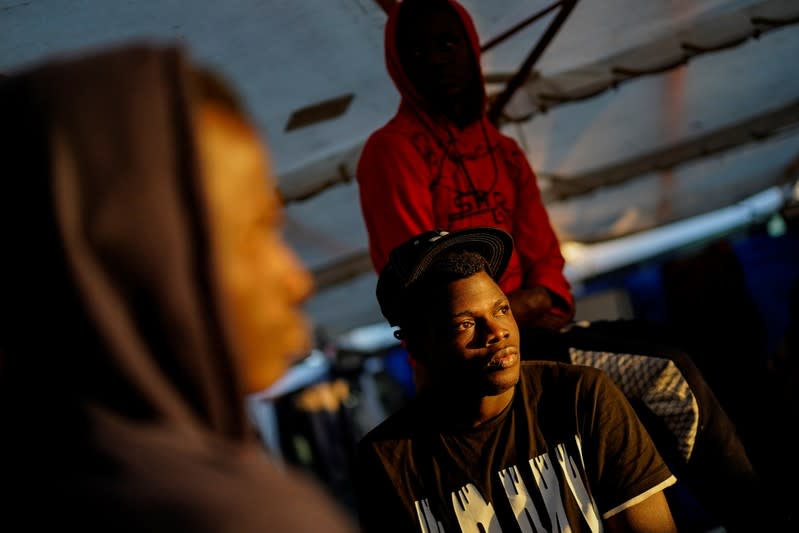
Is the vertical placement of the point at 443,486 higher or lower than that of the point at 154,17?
lower

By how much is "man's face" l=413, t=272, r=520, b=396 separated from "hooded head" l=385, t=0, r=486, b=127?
94 cm

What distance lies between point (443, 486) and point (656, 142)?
5139 mm

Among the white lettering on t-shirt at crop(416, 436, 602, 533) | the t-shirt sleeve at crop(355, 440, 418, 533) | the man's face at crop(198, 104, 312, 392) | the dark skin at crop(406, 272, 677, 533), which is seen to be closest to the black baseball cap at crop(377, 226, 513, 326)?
the dark skin at crop(406, 272, 677, 533)

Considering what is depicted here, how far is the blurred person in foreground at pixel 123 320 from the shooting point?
2.73 feet

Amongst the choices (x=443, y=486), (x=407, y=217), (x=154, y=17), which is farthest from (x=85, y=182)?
(x=154, y=17)

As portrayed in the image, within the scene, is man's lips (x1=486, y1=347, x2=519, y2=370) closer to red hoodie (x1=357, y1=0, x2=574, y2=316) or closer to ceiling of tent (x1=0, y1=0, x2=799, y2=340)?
red hoodie (x1=357, y1=0, x2=574, y2=316)

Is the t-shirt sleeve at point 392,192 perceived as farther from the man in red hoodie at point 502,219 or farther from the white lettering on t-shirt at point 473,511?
the white lettering on t-shirt at point 473,511

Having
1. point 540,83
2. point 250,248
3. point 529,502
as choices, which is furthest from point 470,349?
point 540,83

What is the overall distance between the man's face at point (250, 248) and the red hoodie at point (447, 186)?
1669 millimetres

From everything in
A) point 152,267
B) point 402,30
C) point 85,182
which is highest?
point 402,30

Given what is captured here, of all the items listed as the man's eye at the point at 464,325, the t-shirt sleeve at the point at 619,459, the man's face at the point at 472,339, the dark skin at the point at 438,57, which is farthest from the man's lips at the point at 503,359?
the dark skin at the point at 438,57

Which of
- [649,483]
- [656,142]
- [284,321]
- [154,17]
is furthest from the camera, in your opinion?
[656,142]

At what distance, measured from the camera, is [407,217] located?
2.72 metres

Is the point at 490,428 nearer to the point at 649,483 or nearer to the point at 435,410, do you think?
the point at 435,410
